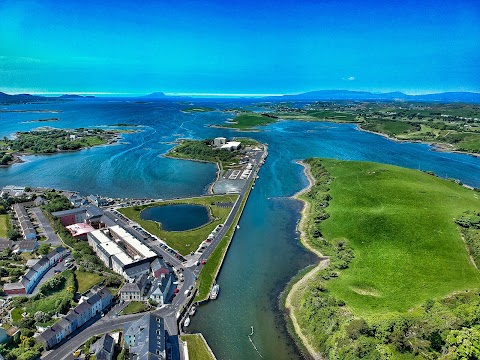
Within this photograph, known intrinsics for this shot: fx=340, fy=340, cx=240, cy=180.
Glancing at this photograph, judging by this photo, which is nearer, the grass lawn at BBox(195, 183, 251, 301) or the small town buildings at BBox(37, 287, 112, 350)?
the small town buildings at BBox(37, 287, 112, 350)

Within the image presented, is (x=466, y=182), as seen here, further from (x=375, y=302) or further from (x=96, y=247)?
(x=96, y=247)

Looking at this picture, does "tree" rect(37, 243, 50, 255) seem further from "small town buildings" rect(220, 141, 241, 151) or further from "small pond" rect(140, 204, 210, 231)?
"small town buildings" rect(220, 141, 241, 151)

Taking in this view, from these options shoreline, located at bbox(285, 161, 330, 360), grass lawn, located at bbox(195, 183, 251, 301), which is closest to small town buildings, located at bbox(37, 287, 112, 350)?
grass lawn, located at bbox(195, 183, 251, 301)

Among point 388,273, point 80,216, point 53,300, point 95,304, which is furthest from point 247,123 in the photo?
point 95,304

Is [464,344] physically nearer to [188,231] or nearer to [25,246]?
[188,231]

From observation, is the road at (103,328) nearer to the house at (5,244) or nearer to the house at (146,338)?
Answer: the house at (146,338)

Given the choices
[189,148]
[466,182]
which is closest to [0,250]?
[189,148]

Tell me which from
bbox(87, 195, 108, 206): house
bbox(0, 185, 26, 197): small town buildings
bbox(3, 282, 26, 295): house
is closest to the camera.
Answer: bbox(3, 282, 26, 295): house
